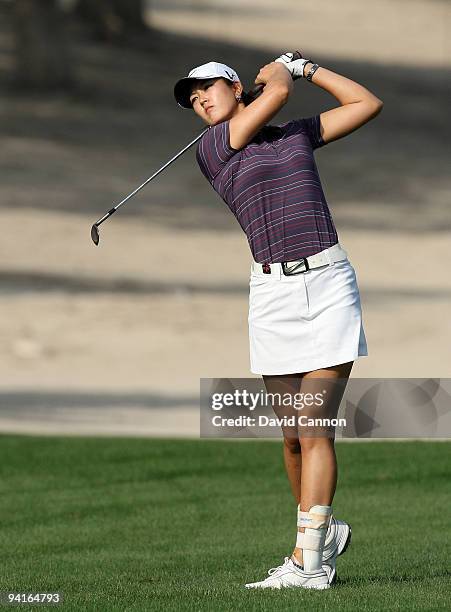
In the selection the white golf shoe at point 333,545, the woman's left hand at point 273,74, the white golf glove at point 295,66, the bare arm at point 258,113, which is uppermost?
the white golf glove at point 295,66

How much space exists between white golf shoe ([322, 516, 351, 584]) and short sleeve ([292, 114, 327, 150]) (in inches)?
50.8

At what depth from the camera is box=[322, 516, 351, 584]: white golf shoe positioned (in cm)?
605

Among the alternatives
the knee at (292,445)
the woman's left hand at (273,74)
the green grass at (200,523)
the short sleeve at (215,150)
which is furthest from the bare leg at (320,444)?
the woman's left hand at (273,74)

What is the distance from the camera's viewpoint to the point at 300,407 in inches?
234

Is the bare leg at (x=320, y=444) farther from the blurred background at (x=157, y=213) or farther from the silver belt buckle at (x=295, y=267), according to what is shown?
the blurred background at (x=157, y=213)

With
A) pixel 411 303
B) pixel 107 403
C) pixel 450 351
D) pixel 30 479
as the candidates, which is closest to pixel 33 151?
pixel 411 303

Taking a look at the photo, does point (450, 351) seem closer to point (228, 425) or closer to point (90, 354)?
point (90, 354)

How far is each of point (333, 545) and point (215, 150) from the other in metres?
1.41

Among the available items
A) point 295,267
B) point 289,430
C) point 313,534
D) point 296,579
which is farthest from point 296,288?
point 296,579

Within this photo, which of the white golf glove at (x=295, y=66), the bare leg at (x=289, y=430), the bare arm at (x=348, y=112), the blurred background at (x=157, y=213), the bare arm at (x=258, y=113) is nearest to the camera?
the bare arm at (x=258, y=113)

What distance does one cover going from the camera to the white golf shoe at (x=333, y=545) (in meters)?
6.05

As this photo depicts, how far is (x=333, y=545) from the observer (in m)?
6.07

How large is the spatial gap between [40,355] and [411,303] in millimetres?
4955

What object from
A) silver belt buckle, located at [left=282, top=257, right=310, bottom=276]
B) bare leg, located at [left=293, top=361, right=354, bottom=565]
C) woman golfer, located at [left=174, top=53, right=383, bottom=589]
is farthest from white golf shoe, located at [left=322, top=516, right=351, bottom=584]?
silver belt buckle, located at [left=282, top=257, right=310, bottom=276]
